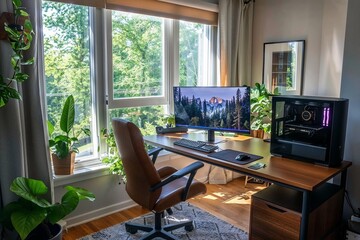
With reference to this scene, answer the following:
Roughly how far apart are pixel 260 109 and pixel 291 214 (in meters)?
1.67

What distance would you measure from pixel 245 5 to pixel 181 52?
1029 millimetres

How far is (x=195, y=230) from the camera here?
2.46 metres

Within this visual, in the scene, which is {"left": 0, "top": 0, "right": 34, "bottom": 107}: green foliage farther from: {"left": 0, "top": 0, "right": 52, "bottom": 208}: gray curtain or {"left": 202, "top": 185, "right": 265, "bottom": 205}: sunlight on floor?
{"left": 202, "top": 185, "right": 265, "bottom": 205}: sunlight on floor

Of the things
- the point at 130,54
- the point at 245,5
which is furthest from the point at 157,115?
the point at 245,5

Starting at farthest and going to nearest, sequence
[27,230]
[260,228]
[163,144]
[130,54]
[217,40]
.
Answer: [217,40] → [130,54] → [163,144] → [260,228] → [27,230]

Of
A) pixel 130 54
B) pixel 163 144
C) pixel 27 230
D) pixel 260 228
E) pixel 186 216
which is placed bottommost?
pixel 186 216

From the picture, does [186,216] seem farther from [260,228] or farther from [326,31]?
[326,31]

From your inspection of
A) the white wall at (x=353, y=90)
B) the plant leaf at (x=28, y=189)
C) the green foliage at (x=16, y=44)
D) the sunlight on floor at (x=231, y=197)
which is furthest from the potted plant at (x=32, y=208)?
the white wall at (x=353, y=90)

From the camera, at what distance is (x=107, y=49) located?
264cm

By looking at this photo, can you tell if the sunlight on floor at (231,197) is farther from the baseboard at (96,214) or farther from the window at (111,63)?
the window at (111,63)

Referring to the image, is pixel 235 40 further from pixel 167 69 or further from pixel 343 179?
pixel 343 179

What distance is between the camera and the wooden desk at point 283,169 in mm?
1581

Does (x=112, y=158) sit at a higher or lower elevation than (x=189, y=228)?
higher

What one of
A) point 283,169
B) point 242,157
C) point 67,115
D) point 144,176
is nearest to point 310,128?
point 283,169
